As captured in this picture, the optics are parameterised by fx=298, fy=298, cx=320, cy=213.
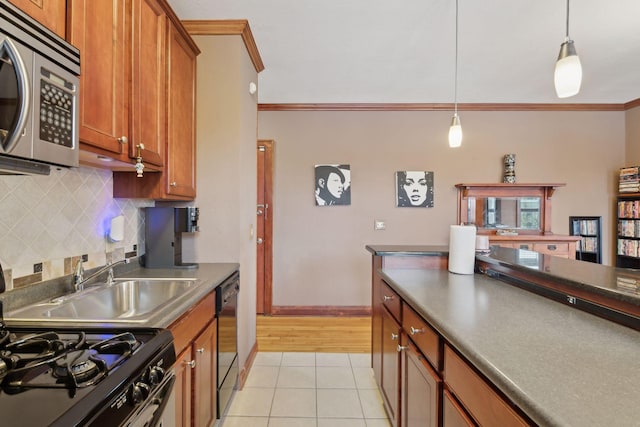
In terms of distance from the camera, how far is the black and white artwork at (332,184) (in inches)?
149

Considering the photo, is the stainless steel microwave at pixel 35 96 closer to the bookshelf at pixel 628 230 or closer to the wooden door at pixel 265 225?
the wooden door at pixel 265 225

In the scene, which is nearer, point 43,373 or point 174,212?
point 43,373

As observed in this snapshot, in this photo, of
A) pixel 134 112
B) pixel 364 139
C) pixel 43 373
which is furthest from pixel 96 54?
pixel 364 139

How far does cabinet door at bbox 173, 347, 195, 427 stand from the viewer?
1.27 metres

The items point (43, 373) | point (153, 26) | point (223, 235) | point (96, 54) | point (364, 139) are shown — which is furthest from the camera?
point (364, 139)

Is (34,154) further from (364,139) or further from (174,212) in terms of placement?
(364,139)

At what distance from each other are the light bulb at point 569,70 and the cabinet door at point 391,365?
1394 millimetres

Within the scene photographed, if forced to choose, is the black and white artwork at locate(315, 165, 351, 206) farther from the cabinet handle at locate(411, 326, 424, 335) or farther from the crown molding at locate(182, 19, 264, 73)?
the cabinet handle at locate(411, 326, 424, 335)

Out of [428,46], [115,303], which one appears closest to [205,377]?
[115,303]

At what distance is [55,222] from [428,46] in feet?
9.31

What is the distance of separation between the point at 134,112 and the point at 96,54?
0.30 m

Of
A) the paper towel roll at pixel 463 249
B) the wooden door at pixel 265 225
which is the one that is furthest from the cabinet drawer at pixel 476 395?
the wooden door at pixel 265 225

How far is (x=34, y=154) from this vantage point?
87cm

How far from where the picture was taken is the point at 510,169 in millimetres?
3775
